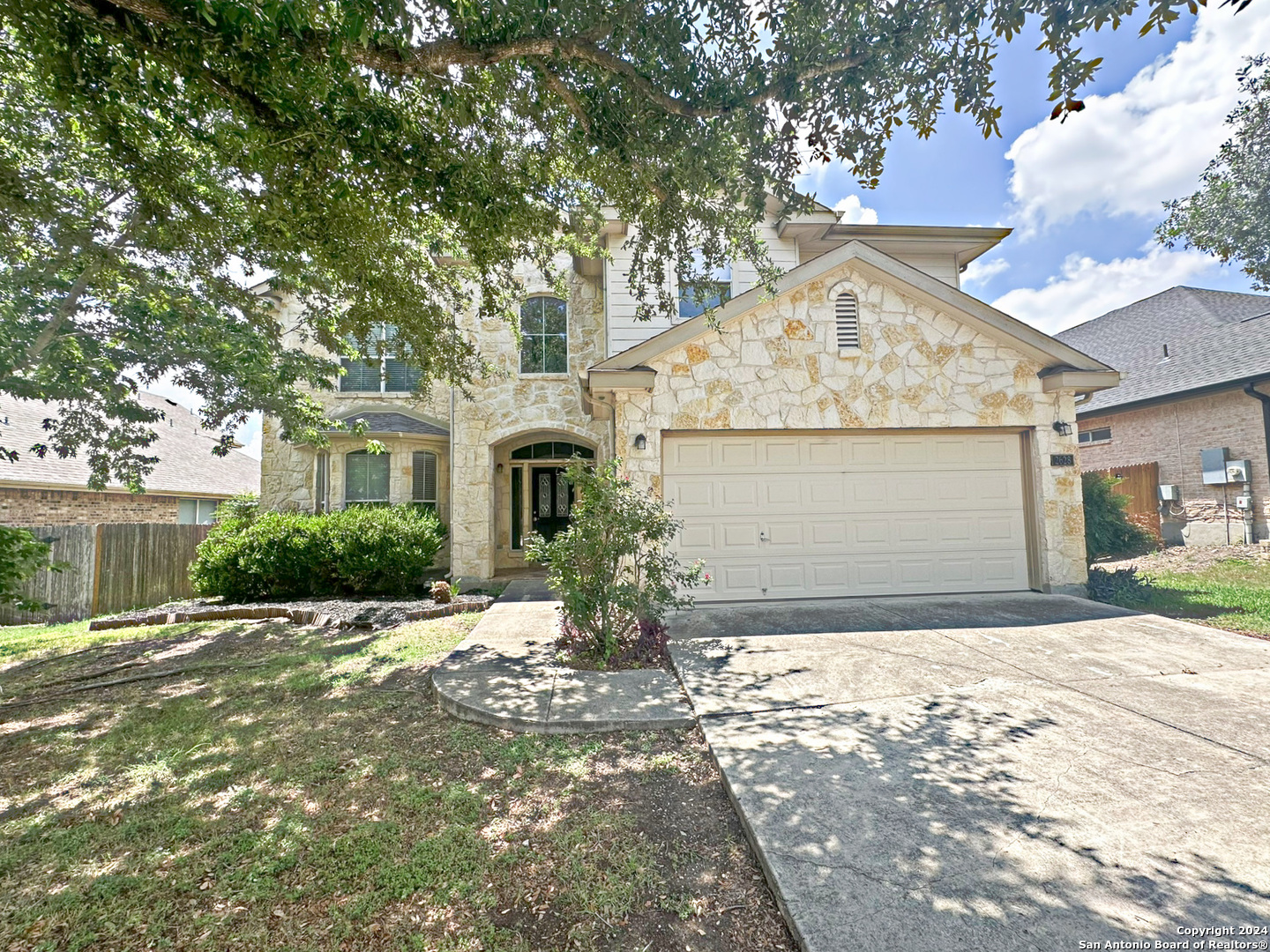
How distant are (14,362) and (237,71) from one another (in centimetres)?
653

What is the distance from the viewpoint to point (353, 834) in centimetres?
270

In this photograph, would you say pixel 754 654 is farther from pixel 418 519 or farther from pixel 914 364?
pixel 418 519

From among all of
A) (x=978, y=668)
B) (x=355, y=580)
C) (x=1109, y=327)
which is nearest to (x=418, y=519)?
(x=355, y=580)

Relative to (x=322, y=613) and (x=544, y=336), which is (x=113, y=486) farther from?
(x=544, y=336)

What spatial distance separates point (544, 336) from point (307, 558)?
6402mm

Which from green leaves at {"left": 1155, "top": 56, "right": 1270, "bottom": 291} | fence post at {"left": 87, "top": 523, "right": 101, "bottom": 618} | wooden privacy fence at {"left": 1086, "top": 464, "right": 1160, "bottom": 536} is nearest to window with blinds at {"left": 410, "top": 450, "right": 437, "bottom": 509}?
fence post at {"left": 87, "top": 523, "right": 101, "bottom": 618}

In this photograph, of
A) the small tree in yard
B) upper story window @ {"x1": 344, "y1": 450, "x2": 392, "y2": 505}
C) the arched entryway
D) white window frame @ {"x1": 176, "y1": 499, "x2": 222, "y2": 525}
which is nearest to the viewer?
the small tree in yard

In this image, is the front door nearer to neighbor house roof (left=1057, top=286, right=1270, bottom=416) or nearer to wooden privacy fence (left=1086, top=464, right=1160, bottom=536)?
neighbor house roof (left=1057, top=286, right=1270, bottom=416)

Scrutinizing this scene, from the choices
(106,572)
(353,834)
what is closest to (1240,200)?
(353,834)

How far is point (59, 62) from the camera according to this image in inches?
149

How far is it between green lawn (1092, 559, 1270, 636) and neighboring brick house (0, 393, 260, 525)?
15383 millimetres

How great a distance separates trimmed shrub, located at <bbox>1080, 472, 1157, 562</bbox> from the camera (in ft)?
31.2

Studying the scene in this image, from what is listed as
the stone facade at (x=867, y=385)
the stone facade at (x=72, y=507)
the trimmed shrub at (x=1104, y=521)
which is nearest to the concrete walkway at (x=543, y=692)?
the stone facade at (x=867, y=385)

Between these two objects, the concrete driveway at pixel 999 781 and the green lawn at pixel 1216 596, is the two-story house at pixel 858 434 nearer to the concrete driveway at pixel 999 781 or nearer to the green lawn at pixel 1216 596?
the green lawn at pixel 1216 596
